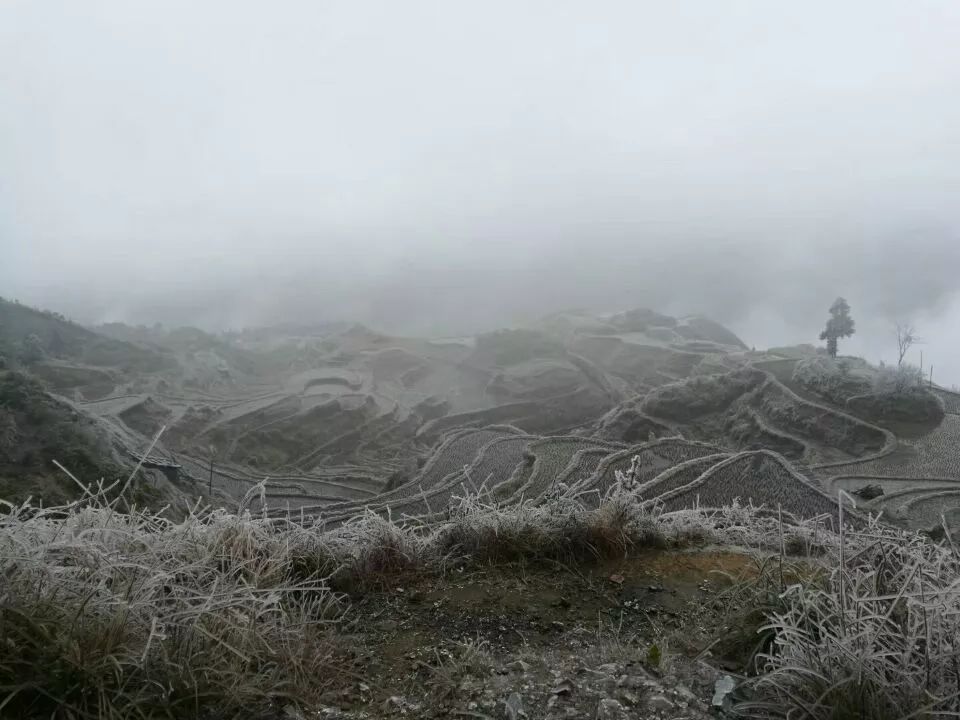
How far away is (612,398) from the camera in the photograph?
54656mm

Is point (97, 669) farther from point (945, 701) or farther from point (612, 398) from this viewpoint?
point (612, 398)

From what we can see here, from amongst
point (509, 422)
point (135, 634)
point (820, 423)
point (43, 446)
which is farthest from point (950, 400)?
point (43, 446)

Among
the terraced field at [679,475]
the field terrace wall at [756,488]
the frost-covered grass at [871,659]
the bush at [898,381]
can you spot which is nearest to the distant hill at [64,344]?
the terraced field at [679,475]

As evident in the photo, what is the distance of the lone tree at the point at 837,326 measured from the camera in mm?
51344

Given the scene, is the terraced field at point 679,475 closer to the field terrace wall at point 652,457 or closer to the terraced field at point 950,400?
the field terrace wall at point 652,457

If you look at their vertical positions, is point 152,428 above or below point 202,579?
below

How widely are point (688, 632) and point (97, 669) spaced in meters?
2.39

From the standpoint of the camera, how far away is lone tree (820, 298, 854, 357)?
51.3m

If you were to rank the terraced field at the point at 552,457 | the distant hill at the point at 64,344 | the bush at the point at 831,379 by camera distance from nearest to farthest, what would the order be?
the terraced field at the point at 552,457 < the bush at the point at 831,379 < the distant hill at the point at 64,344

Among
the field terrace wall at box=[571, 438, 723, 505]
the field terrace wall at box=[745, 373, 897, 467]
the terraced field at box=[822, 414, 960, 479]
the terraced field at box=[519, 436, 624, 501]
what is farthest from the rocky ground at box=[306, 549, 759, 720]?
the field terrace wall at box=[745, 373, 897, 467]

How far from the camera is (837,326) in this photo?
2034 inches

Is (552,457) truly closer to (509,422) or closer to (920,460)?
(920,460)

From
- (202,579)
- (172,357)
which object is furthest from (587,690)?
(172,357)

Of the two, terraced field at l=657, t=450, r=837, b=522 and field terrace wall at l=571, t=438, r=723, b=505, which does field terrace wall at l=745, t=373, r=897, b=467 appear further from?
terraced field at l=657, t=450, r=837, b=522
